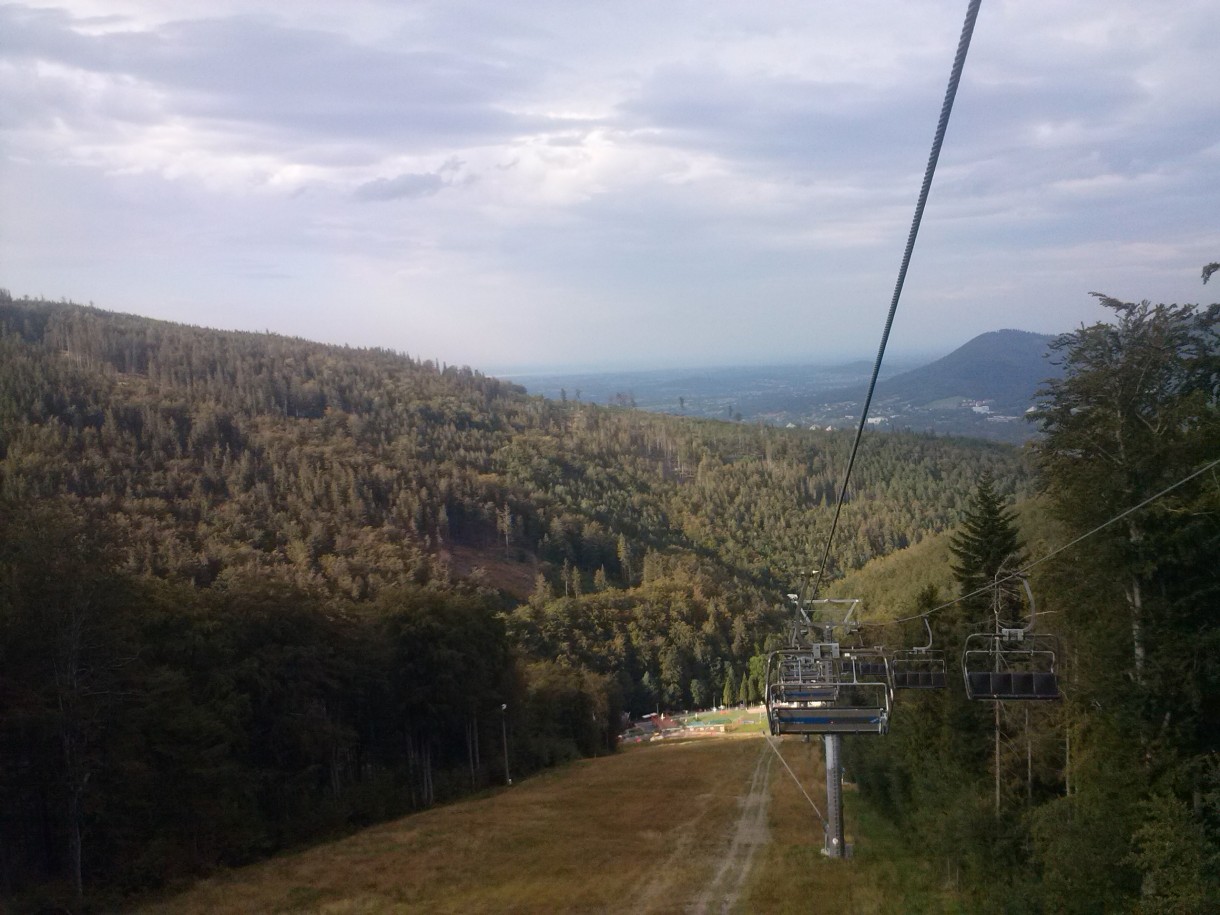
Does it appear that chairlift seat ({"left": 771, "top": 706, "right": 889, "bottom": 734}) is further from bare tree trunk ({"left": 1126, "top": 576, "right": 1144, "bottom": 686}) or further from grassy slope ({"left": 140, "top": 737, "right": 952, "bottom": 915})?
grassy slope ({"left": 140, "top": 737, "right": 952, "bottom": 915})

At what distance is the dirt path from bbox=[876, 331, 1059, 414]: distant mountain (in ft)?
340

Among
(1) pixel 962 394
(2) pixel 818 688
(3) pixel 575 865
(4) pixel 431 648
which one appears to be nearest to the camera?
(2) pixel 818 688

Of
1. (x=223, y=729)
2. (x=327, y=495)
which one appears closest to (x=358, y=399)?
(x=327, y=495)

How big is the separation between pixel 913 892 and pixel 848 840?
168 inches

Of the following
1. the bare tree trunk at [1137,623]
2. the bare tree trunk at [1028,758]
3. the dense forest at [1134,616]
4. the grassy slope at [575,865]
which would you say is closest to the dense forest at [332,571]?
the grassy slope at [575,865]

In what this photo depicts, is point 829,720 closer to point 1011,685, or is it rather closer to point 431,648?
point 1011,685

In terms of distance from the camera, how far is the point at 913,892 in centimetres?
2070

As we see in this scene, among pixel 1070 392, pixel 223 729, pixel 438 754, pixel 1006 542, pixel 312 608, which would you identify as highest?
pixel 1070 392

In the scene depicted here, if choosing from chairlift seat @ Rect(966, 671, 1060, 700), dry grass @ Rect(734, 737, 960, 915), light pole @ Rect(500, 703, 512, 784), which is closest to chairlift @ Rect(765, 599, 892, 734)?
chairlift seat @ Rect(966, 671, 1060, 700)

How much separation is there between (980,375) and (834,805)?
139 meters

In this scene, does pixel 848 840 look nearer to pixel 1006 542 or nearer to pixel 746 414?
pixel 1006 542

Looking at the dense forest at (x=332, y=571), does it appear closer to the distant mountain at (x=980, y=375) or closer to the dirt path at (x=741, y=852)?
the dirt path at (x=741, y=852)

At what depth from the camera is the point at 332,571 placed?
59.1m

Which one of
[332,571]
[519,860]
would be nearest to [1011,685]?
[519,860]
